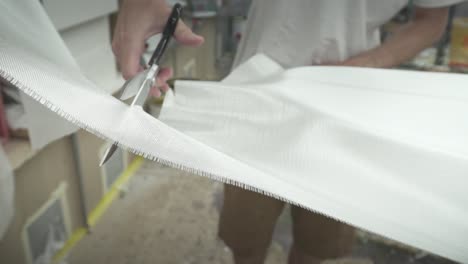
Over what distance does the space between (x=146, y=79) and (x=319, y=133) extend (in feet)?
0.79

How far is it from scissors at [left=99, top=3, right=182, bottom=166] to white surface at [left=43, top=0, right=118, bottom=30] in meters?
0.46

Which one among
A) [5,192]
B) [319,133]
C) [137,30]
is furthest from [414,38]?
[5,192]

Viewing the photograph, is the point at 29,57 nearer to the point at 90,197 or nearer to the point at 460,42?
the point at 90,197

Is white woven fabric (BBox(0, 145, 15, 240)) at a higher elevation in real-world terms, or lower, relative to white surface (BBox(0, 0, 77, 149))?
lower

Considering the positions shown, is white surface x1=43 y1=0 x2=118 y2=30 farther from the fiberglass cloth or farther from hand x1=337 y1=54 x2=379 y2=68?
hand x1=337 y1=54 x2=379 y2=68

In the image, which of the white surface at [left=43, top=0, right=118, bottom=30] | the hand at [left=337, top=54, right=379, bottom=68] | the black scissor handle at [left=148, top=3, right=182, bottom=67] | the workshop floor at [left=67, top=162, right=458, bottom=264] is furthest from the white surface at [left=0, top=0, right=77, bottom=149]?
the workshop floor at [left=67, top=162, right=458, bottom=264]

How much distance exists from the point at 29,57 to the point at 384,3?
0.64 m

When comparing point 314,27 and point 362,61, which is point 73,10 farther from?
point 362,61

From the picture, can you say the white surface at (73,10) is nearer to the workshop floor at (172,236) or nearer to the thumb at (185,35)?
the thumb at (185,35)

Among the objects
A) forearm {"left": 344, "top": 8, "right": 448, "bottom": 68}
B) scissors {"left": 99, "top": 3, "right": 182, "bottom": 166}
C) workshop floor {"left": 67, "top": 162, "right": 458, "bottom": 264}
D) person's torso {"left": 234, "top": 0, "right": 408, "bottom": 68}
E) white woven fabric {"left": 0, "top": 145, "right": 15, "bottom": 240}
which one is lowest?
workshop floor {"left": 67, "top": 162, "right": 458, "bottom": 264}

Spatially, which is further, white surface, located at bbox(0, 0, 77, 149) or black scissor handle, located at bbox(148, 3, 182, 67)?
black scissor handle, located at bbox(148, 3, 182, 67)

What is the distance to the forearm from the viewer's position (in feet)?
2.44

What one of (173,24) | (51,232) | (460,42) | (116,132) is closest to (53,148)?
(51,232)

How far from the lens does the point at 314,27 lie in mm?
712
